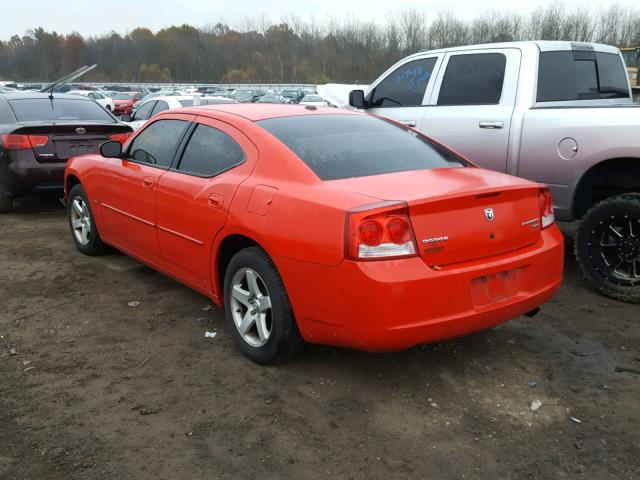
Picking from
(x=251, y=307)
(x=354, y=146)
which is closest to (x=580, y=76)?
(x=354, y=146)

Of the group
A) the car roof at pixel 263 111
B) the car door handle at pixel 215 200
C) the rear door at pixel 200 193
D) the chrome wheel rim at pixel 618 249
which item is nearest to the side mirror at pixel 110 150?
the car roof at pixel 263 111

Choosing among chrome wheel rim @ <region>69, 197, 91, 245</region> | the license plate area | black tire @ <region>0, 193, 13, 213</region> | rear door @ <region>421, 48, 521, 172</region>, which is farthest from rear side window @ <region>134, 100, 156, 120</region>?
the license plate area

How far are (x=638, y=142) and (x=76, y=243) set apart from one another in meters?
5.14

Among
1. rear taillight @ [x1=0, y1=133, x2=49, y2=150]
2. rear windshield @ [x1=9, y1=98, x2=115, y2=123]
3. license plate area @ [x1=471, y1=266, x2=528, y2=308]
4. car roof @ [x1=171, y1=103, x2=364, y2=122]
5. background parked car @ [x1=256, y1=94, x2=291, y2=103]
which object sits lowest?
background parked car @ [x1=256, y1=94, x2=291, y2=103]

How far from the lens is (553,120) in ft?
15.9

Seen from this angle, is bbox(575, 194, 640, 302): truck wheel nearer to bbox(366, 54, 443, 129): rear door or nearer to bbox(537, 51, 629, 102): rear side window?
bbox(537, 51, 629, 102): rear side window

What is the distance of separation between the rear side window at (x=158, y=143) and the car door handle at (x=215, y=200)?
796 mm

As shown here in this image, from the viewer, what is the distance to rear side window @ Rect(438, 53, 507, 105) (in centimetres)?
556

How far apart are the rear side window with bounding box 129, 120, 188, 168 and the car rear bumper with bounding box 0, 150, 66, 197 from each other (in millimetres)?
2789

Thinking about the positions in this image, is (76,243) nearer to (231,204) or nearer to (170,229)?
(170,229)

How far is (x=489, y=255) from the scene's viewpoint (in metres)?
3.10

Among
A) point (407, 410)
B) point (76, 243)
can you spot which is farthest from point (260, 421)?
point (76, 243)

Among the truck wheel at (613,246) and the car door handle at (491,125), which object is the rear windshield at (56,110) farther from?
the truck wheel at (613,246)

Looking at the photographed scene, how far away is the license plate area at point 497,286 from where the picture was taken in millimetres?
3006
